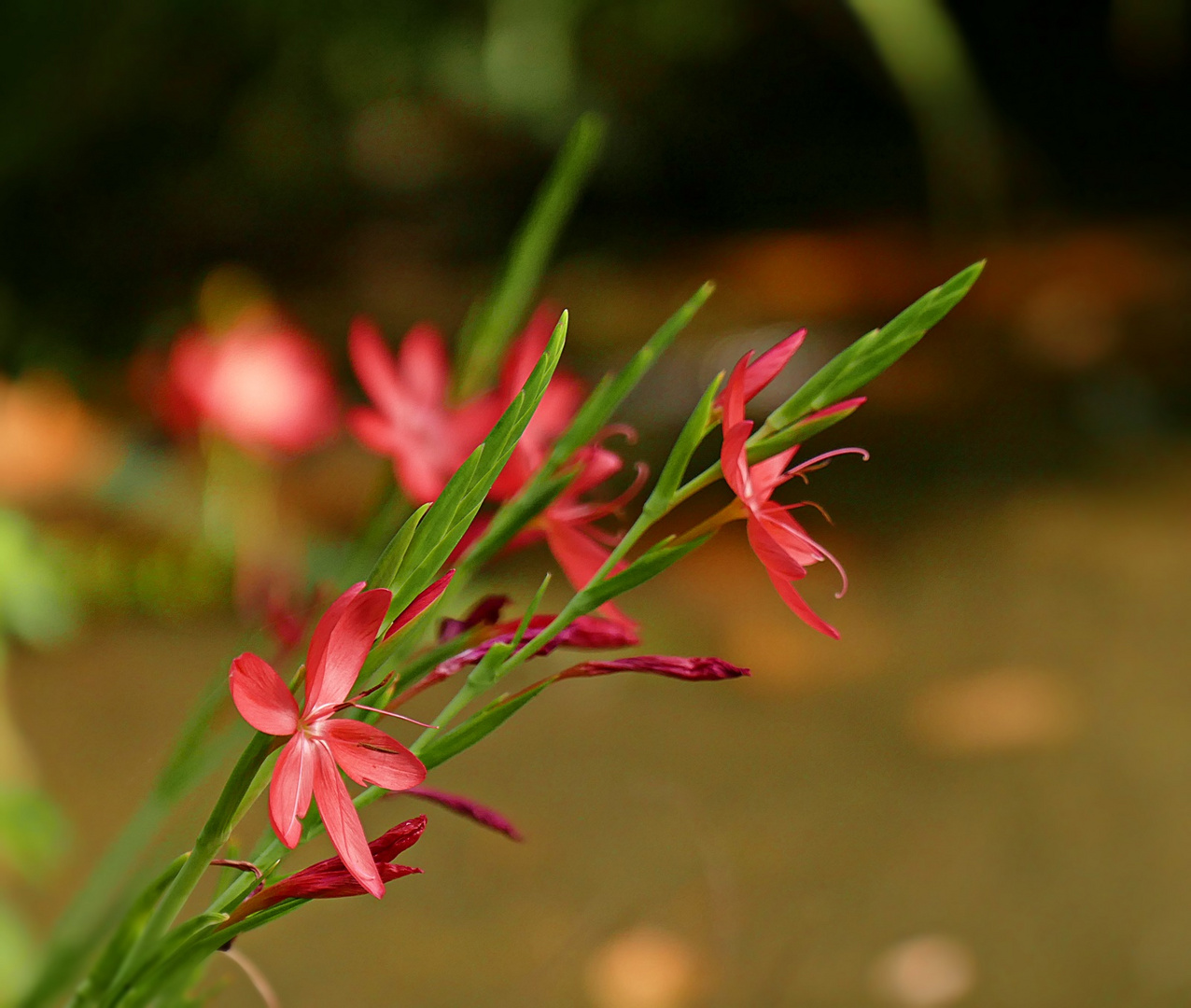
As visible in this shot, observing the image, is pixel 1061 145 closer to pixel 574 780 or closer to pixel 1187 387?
pixel 1187 387

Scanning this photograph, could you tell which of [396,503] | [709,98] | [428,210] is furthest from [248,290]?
[396,503]

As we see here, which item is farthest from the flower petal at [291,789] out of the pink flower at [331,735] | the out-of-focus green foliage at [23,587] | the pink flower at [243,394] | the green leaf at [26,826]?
the out-of-focus green foliage at [23,587]

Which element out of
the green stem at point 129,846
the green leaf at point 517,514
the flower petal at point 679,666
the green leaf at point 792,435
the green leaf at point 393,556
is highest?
Result: the green leaf at point 393,556

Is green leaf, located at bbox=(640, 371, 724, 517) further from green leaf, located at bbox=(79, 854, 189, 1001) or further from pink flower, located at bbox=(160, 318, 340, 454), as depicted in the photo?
pink flower, located at bbox=(160, 318, 340, 454)

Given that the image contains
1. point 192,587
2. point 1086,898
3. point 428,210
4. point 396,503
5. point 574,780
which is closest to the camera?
point 396,503

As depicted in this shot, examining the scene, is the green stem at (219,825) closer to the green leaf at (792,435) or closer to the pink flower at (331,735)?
the pink flower at (331,735)

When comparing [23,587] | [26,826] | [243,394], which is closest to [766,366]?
[243,394]

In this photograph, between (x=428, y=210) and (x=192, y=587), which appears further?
(x=428, y=210)
